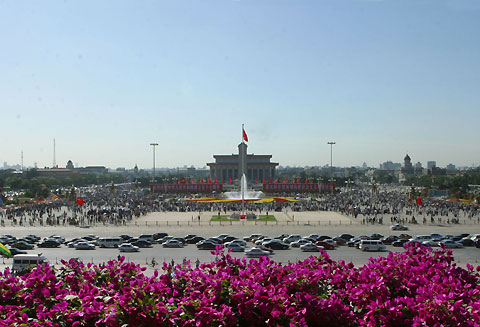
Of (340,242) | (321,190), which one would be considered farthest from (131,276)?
(321,190)

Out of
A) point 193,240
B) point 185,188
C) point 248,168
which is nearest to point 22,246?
point 193,240

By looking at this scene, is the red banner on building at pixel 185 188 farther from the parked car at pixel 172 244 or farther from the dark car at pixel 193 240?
the parked car at pixel 172 244

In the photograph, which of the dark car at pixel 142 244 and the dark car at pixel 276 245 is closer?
the dark car at pixel 276 245

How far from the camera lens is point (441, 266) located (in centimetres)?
977

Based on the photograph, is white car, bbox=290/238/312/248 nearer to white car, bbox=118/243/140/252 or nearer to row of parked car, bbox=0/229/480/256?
row of parked car, bbox=0/229/480/256

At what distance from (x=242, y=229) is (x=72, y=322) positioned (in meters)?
26.0

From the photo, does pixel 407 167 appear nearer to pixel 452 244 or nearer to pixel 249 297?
pixel 452 244

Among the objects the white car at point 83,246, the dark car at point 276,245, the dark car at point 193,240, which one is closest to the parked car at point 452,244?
the dark car at point 276,245

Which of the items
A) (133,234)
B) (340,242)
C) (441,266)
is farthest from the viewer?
(133,234)

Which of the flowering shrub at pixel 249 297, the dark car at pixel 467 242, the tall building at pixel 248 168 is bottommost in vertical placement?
the dark car at pixel 467 242

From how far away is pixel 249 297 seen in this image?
7551mm

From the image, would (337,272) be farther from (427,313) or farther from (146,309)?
(146,309)

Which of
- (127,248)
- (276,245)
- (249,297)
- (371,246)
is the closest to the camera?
(249,297)

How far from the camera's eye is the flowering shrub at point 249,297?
22.4 ft
